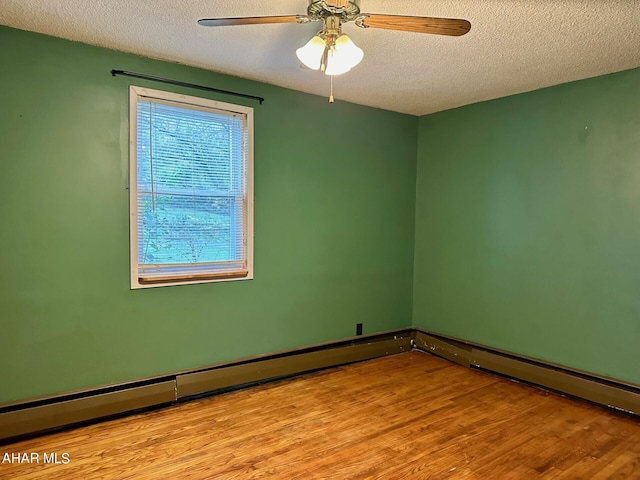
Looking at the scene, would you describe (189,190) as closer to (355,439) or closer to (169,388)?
(169,388)

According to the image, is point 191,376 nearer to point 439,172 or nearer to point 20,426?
point 20,426

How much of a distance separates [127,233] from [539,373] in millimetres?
3425

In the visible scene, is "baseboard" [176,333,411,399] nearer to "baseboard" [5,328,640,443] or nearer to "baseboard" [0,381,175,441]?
"baseboard" [5,328,640,443]

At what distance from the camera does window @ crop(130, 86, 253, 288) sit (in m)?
2.88

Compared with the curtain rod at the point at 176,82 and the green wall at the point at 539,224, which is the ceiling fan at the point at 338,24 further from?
the green wall at the point at 539,224

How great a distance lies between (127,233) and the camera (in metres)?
2.84

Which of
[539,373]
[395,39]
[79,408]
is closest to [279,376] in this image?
[79,408]

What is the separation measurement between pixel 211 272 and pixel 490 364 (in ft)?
8.67

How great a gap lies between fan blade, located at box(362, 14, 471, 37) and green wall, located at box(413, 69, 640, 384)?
6.60 feet

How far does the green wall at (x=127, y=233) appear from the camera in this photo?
2523 millimetres

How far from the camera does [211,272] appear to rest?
3.21 metres

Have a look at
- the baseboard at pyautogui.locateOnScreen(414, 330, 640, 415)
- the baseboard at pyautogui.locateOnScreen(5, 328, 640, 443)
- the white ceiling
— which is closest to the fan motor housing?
the white ceiling

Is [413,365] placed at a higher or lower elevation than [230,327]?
lower

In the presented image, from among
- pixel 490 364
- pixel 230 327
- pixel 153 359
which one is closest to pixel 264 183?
pixel 230 327
